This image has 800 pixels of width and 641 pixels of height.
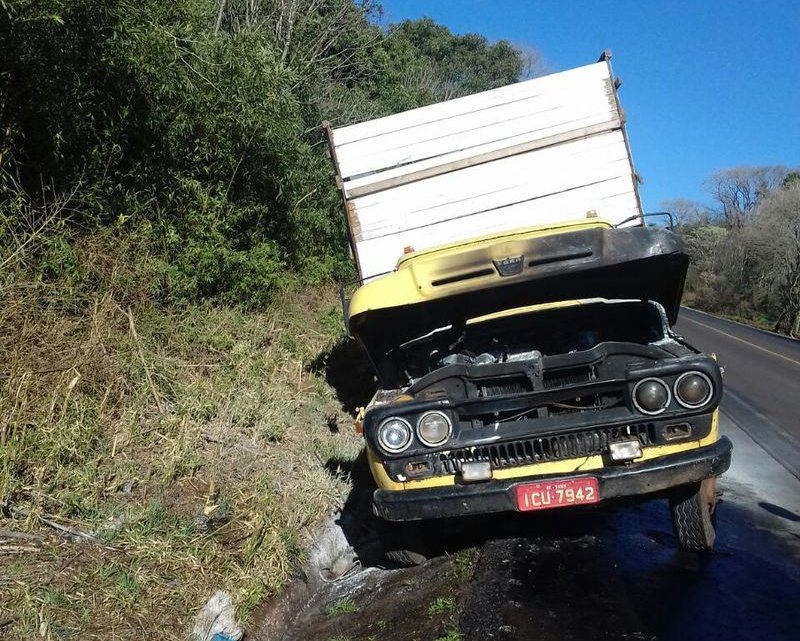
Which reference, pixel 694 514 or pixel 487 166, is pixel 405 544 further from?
pixel 487 166

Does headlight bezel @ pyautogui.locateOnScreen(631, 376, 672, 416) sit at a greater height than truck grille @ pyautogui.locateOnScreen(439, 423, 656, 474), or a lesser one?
greater

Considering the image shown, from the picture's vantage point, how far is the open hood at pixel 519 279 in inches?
177

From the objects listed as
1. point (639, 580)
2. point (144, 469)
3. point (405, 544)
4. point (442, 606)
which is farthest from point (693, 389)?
point (144, 469)

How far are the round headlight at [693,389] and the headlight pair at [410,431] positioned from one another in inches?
49.9

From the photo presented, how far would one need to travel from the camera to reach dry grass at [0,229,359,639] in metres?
3.97

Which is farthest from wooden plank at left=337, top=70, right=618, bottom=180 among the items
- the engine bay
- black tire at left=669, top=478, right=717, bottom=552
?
black tire at left=669, top=478, right=717, bottom=552

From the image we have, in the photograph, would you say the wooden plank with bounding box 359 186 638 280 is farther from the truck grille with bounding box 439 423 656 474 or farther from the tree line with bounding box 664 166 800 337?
the tree line with bounding box 664 166 800 337

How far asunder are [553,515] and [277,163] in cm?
540

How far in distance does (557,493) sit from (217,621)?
6.62 ft

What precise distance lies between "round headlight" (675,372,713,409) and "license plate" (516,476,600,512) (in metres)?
0.66

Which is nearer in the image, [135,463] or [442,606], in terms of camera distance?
[442,606]

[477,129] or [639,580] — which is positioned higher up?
[477,129]

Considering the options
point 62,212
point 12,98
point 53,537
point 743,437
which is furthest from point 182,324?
point 743,437

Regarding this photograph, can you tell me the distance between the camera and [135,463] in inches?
201
